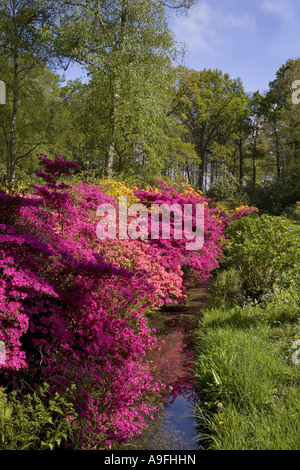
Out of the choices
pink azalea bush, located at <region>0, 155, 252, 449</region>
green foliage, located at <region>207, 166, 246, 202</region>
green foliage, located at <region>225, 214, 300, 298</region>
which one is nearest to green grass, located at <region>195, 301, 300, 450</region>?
pink azalea bush, located at <region>0, 155, 252, 449</region>

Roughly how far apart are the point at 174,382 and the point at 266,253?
2666mm

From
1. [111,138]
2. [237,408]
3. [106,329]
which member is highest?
[111,138]

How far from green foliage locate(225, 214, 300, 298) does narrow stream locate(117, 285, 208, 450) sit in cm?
115

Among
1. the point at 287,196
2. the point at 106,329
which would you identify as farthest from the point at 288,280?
the point at 287,196

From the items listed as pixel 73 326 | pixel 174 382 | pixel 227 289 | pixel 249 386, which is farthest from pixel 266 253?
pixel 73 326

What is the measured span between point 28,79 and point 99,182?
8.39 meters

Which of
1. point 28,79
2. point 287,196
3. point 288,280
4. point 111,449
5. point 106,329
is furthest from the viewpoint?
point 287,196

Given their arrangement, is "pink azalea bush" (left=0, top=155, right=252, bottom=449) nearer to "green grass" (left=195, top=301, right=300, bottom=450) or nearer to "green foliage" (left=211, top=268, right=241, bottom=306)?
"green grass" (left=195, top=301, right=300, bottom=450)

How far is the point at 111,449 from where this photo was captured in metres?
2.79

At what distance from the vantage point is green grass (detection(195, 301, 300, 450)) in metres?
2.59

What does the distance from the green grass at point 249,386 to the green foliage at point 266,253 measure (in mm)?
809

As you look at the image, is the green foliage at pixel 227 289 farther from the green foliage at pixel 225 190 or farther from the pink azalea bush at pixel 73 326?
the green foliage at pixel 225 190

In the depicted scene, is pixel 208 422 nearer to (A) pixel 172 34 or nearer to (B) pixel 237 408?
(B) pixel 237 408

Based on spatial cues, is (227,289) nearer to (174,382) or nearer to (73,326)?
(174,382)
